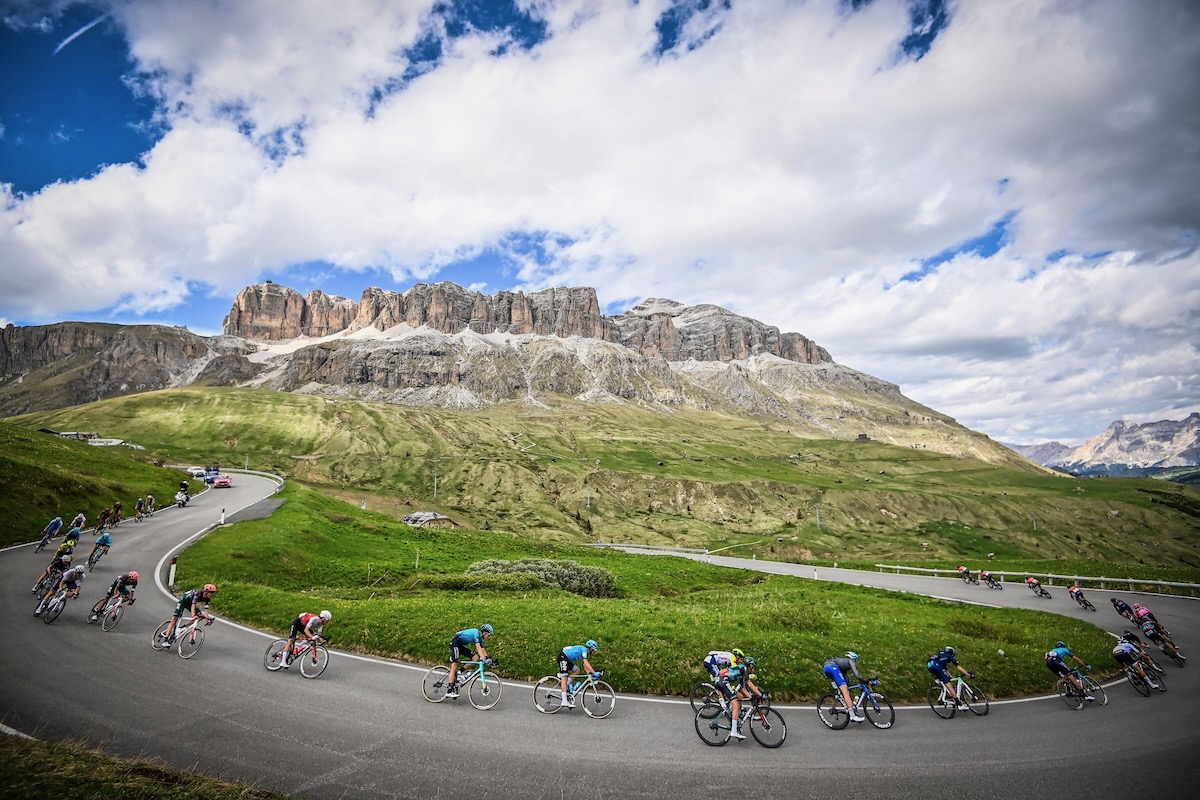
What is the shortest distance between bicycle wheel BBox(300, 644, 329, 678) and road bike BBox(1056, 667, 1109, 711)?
92.8ft

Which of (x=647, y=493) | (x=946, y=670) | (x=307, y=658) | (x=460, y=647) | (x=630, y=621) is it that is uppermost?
(x=647, y=493)

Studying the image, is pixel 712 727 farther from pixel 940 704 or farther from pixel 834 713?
pixel 940 704

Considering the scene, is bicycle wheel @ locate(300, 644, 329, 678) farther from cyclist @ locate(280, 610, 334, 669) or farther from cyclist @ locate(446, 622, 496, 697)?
cyclist @ locate(446, 622, 496, 697)

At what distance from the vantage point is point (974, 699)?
64.5 feet

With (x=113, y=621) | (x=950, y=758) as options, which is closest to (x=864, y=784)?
(x=950, y=758)

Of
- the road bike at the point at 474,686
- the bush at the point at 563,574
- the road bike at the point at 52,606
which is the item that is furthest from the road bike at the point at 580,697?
the road bike at the point at 52,606

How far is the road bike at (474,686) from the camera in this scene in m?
17.7

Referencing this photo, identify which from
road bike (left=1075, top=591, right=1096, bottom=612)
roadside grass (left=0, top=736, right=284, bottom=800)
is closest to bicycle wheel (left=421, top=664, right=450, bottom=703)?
roadside grass (left=0, top=736, right=284, bottom=800)

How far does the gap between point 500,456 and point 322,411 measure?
75.1 metres

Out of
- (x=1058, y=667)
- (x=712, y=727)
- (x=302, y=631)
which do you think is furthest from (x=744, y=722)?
(x=302, y=631)

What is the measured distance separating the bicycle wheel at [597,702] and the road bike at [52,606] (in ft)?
78.7

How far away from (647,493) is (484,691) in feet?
455

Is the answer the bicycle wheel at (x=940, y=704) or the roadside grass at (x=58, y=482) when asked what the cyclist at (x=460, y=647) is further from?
the roadside grass at (x=58, y=482)

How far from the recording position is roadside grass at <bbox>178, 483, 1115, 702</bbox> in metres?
21.6
